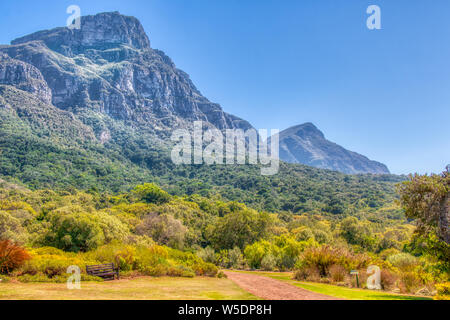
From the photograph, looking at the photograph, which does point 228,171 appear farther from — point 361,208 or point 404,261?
point 404,261

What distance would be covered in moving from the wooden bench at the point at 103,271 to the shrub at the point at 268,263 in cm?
1726

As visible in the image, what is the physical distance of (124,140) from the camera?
152000 millimetres

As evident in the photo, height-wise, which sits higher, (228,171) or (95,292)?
(228,171)

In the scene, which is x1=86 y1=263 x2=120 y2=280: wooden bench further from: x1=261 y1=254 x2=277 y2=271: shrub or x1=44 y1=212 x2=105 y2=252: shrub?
x1=261 y1=254 x2=277 y2=271: shrub

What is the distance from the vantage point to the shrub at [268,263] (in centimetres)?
2842

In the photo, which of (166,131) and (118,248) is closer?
(118,248)

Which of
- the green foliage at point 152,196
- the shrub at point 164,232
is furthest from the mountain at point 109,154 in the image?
the shrub at point 164,232

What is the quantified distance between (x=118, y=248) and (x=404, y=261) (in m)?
20.1

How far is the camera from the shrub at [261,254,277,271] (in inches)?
1119

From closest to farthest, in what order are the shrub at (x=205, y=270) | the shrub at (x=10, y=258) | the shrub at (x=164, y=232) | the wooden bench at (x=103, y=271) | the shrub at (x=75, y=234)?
the shrub at (x=10, y=258)
the wooden bench at (x=103, y=271)
the shrub at (x=205, y=270)
the shrub at (x=75, y=234)
the shrub at (x=164, y=232)

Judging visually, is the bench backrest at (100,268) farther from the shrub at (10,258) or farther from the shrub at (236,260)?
the shrub at (236,260)

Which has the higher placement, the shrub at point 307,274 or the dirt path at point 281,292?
the dirt path at point 281,292

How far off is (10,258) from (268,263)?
21498 millimetres
